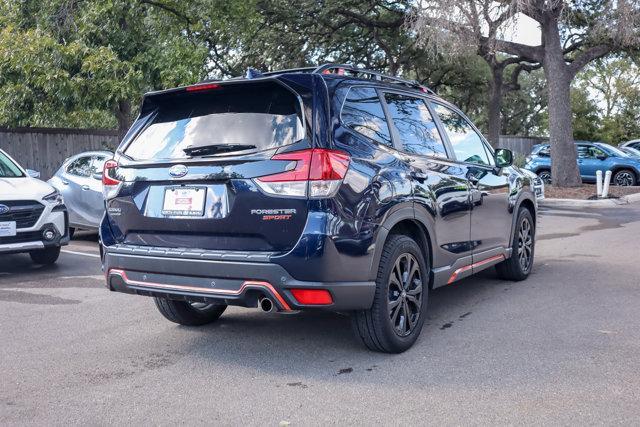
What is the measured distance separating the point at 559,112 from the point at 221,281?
18.5m

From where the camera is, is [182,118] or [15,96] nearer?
[182,118]

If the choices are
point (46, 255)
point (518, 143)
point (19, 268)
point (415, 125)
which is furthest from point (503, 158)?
point (518, 143)

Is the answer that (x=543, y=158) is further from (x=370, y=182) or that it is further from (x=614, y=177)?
(x=370, y=182)

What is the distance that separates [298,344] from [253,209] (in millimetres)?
1370

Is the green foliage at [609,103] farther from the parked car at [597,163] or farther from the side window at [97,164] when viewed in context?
the side window at [97,164]

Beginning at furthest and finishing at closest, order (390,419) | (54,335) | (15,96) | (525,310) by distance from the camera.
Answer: (15,96) < (525,310) < (54,335) < (390,419)

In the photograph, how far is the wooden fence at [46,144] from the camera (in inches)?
659

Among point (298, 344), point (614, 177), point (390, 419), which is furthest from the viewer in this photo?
point (614, 177)

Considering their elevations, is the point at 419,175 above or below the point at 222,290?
above

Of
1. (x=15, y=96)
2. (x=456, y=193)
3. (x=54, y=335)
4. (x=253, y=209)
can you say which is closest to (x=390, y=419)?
(x=253, y=209)

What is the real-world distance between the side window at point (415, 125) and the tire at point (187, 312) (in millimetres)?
2201

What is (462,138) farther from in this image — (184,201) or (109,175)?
(109,175)

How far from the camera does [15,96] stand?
14.6 meters

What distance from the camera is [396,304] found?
4.87m
